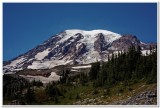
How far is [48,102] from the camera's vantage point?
14.5m

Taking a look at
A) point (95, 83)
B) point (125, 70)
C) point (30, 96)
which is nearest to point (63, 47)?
point (125, 70)

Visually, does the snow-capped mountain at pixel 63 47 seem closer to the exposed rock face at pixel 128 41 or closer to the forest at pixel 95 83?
the exposed rock face at pixel 128 41

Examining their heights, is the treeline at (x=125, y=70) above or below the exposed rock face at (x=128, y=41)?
below

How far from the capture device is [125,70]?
17.3 meters

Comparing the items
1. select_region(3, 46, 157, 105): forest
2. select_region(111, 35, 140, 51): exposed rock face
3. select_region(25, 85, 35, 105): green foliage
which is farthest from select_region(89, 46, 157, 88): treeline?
select_region(25, 85, 35, 105): green foliage

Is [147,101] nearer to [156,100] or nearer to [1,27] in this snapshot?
[156,100]

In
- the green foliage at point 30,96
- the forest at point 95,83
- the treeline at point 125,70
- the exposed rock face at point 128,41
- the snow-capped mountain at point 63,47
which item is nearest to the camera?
the green foliage at point 30,96

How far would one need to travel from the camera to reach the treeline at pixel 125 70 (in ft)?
52.6

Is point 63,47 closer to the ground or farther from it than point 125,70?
farther from it

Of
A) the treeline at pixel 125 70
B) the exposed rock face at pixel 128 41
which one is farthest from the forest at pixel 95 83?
the exposed rock face at pixel 128 41

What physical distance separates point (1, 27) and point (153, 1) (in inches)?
189

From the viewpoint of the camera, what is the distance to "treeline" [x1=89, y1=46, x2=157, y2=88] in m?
16.0

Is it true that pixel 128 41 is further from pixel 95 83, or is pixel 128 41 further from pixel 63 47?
pixel 63 47

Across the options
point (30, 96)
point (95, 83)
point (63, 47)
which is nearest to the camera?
point (30, 96)
